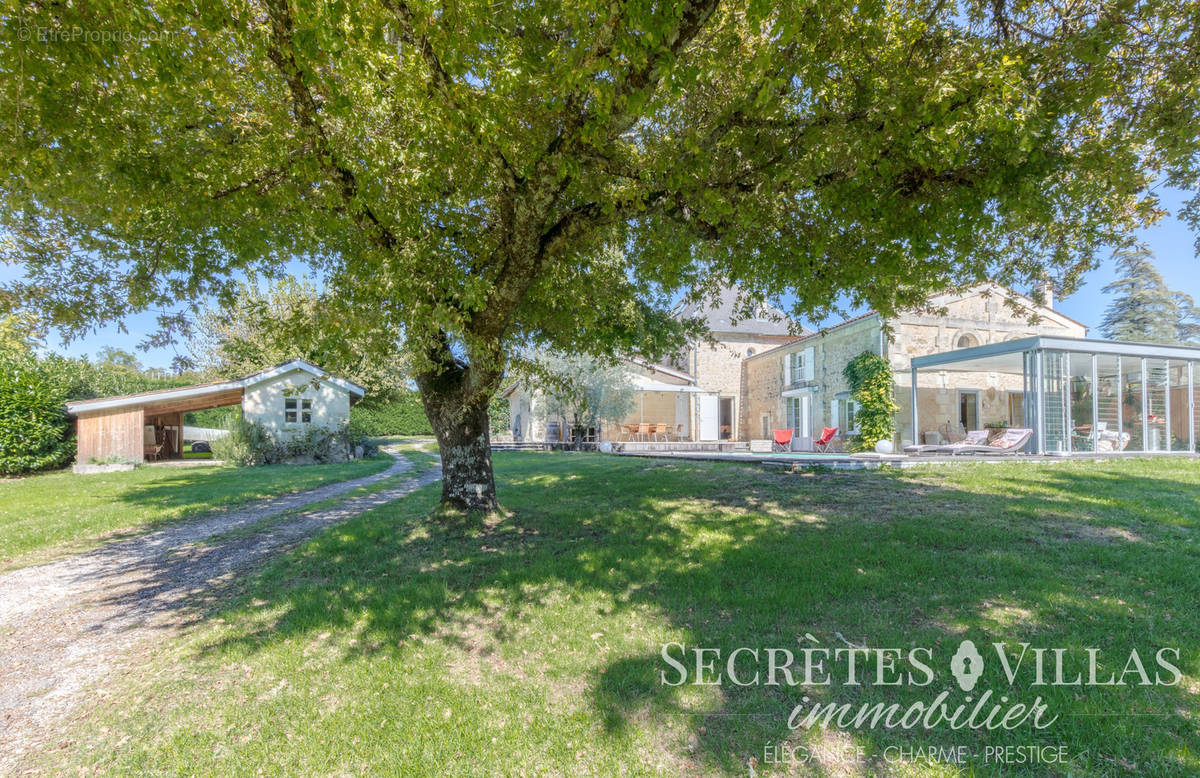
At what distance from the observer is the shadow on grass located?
2.69m

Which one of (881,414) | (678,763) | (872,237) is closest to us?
(678,763)

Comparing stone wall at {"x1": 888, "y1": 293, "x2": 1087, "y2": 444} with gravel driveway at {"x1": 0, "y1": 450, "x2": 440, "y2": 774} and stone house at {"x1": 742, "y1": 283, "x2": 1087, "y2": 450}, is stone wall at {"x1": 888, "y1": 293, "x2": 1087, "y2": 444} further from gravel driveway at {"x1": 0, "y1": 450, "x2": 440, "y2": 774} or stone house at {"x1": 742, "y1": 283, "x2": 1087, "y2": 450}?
gravel driveway at {"x1": 0, "y1": 450, "x2": 440, "y2": 774}

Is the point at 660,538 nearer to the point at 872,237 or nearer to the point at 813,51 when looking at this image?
the point at 872,237

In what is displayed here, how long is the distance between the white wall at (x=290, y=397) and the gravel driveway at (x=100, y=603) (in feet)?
40.6

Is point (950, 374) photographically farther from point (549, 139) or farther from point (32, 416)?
point (32, 416)

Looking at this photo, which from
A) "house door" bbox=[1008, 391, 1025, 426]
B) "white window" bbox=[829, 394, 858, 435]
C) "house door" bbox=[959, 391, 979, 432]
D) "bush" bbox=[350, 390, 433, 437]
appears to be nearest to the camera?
"white window" bbox=[829, 394, 858, 435]

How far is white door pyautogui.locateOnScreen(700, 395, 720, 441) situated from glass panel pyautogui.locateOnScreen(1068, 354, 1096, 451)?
49.2ft

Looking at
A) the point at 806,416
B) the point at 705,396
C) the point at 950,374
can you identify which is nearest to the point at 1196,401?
the point at 950,374

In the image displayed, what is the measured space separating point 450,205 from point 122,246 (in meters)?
4.07

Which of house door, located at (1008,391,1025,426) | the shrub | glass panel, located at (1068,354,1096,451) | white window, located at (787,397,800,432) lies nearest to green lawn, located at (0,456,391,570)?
the shrub

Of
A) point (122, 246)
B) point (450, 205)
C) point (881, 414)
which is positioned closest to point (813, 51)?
point (450, 205)

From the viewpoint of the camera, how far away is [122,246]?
20.4 ft

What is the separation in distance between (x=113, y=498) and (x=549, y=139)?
1201cm

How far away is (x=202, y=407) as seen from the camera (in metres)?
20.5
